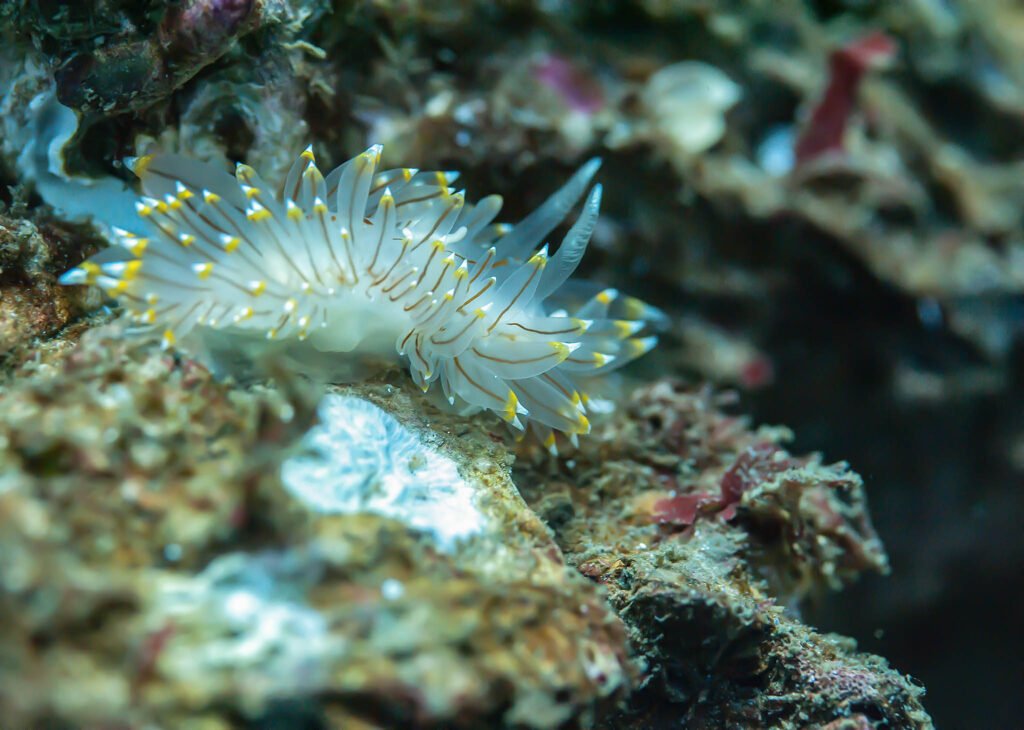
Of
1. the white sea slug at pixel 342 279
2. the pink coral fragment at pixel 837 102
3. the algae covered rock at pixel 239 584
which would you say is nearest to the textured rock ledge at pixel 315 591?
the algae covered rock at pixel 239 584

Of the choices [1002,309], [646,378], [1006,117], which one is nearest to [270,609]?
[646,378]

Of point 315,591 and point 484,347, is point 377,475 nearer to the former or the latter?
point 315,591

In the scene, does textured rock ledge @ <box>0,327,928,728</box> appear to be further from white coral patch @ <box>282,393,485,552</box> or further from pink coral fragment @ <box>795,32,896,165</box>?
pink coral fragment @ <box>795,32,896,165</box>

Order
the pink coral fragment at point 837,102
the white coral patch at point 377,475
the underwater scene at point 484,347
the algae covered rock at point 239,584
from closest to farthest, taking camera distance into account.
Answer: the algae covered rock at point 239,584
the underwater scene at point 484,347
the white coral patch at point 377,475
the pink coral fragment at point 837,102

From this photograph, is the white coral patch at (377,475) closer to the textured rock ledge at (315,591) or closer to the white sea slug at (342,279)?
the textured rock ledge at (315,591)

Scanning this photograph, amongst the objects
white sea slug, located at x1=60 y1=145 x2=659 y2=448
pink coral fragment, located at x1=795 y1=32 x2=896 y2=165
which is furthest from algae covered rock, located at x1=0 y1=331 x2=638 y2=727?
pink coral fragment, located at x1=795 y1=32 x2=896 y2=165

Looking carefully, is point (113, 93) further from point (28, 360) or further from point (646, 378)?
point (646, 378)
